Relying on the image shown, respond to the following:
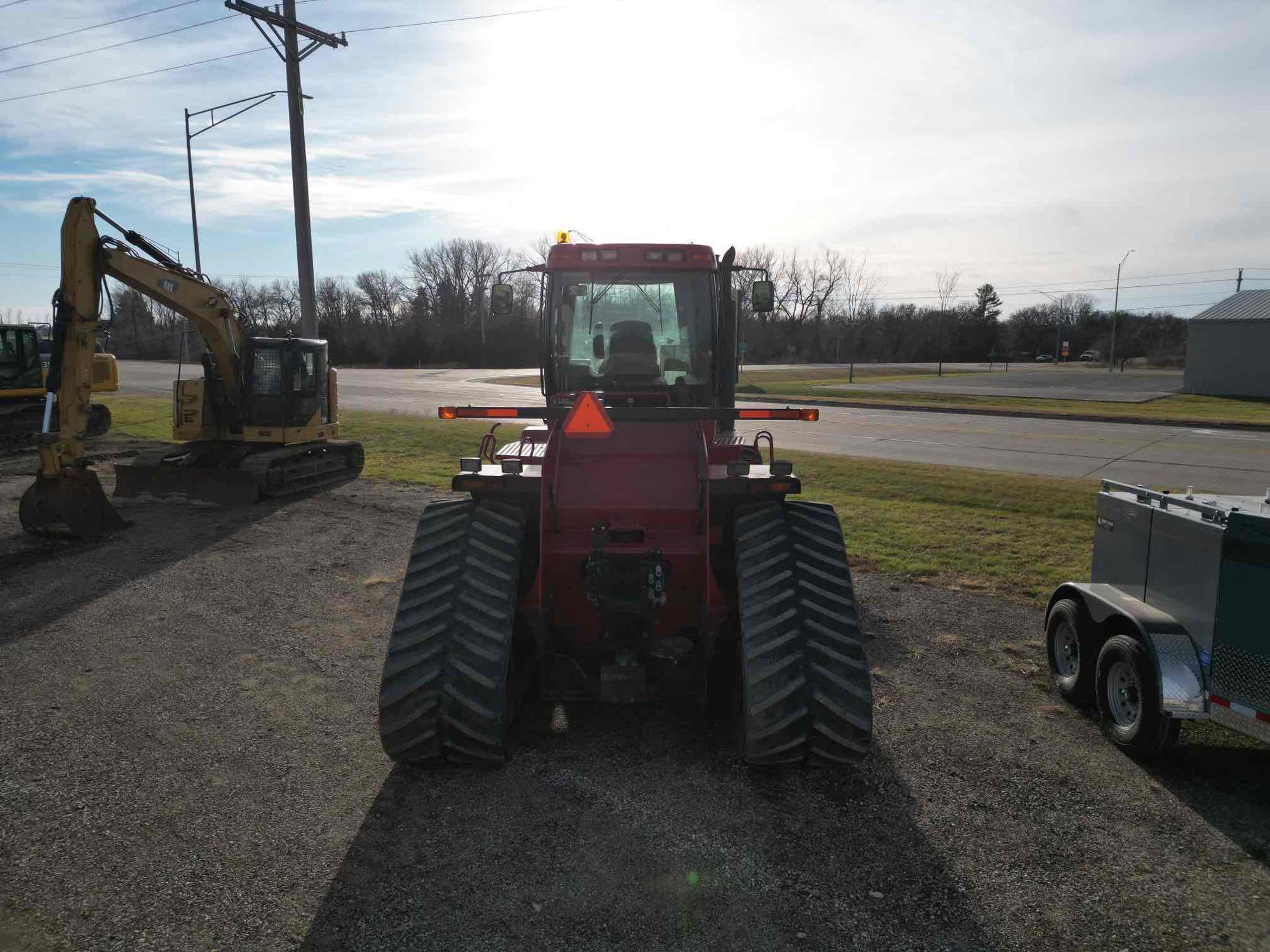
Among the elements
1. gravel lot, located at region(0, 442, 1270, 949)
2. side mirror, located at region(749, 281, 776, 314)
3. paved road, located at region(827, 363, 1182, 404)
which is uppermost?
side mirror, located at region(749, 281, 776, 314)

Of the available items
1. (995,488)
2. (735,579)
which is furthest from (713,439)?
(995,488)

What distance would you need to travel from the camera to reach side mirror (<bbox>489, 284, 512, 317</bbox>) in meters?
7.27

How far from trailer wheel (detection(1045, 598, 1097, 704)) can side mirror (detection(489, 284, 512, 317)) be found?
487 centimetres

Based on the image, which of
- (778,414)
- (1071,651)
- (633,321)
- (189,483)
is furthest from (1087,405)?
(778,414)

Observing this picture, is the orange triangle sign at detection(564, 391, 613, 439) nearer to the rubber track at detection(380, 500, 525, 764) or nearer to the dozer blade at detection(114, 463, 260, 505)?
the rubber track at detection(380, 500, 525, 764)

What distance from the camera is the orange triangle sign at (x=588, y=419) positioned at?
14.9ft

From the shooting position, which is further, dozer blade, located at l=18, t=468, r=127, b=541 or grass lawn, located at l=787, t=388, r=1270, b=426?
grass lawn, located at l=787, t=388, r=1270, b=426

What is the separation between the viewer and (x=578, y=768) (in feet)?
15.5

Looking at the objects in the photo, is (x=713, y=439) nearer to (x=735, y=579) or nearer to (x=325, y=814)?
(x=735, y=579)

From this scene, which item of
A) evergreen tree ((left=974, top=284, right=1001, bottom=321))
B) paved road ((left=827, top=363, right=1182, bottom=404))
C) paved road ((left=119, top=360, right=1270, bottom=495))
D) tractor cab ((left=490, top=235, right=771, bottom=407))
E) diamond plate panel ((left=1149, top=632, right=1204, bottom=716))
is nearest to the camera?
diamond plate panel ((left=1149, top=632, right=1204, bottom=716))

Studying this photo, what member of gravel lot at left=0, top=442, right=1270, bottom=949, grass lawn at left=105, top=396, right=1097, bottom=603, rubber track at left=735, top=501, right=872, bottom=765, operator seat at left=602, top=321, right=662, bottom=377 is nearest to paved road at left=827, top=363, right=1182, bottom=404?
grass lawn at left=105, top=396, right=1097, bottom=603

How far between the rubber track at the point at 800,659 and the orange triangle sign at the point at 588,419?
3.51 feet

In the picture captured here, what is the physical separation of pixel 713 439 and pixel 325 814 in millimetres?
3506

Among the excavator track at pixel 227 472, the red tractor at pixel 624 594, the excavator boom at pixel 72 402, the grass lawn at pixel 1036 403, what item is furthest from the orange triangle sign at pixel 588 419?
the grass lawn at pixel 1036 403
